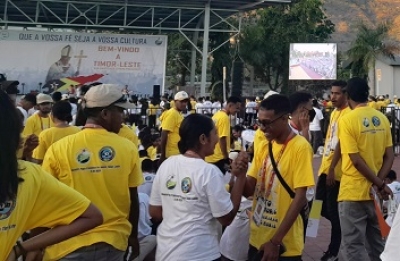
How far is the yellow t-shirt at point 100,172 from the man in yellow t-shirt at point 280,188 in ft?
2.93

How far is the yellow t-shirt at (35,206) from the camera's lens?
235cm

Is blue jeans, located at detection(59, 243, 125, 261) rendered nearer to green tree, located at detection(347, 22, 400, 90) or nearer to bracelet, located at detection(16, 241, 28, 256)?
bracelet, located at detection(16, 241, 28, 256)

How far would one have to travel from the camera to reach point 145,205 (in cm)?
581

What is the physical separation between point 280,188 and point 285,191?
A: 38 mm

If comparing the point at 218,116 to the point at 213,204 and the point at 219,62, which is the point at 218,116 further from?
the point at 219,62

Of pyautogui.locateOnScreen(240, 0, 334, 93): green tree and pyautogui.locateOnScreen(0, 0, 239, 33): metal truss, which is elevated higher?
pyautogui.locateOnScreen(240, 0, 334, 93): green tree

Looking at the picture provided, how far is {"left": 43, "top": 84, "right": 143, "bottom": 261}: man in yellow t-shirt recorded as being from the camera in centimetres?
360

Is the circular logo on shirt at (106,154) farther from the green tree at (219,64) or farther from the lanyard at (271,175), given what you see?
the green tree at (219,64)

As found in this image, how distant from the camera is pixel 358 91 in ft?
Result: 17.8

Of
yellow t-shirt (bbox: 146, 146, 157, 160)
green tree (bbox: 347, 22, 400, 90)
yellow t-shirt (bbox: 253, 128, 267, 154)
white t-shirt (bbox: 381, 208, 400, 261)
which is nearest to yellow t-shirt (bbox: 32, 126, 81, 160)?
yellow t-shirt (bbox: 253, 128, 267, 154)

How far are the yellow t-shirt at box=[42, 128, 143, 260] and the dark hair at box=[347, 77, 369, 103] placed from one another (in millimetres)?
2484

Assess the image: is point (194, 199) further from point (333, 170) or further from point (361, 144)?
point (333, 170)

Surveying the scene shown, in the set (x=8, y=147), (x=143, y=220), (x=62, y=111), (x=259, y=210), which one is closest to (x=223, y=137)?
(x=143, y=220)

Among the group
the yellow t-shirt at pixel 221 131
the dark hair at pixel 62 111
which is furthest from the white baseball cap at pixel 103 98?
the yellow t-shirt at pixel 221 131
